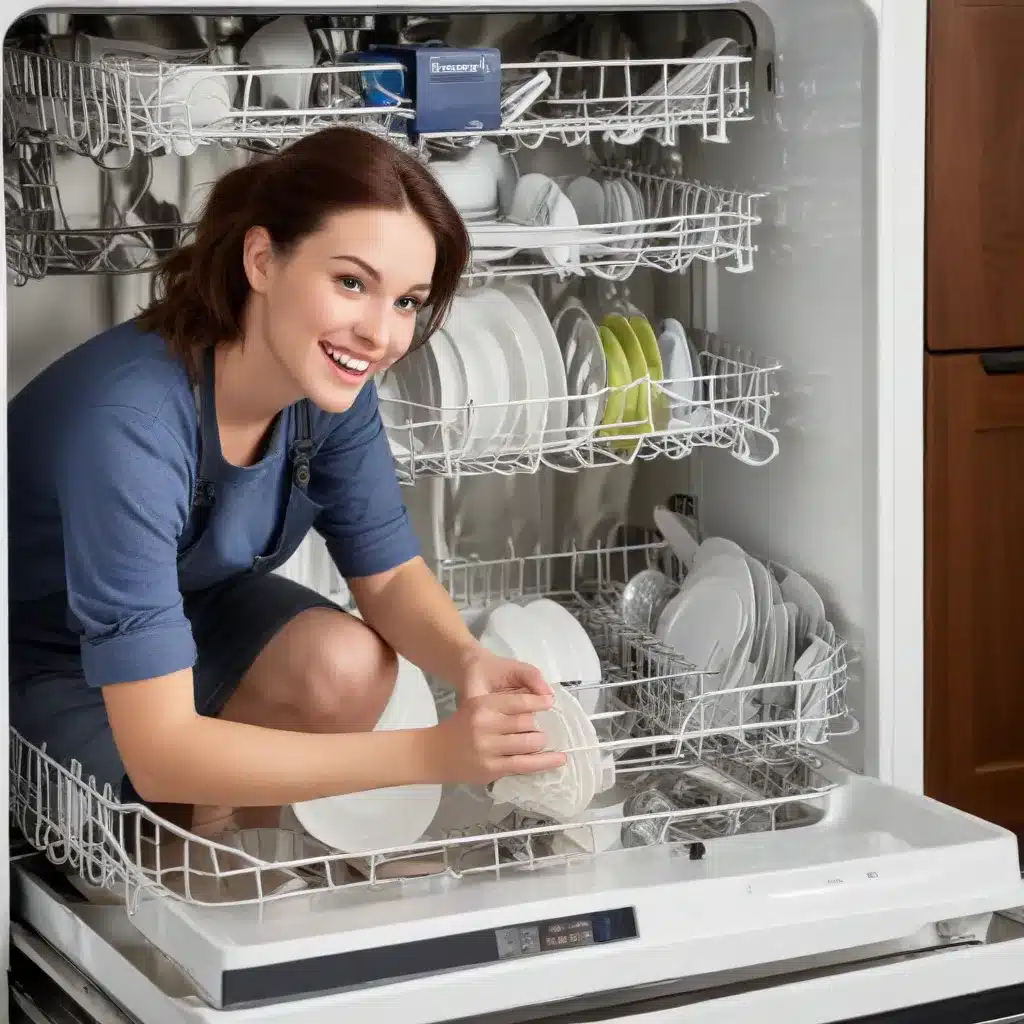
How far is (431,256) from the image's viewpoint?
1.62 meters

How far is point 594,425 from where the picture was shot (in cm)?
201

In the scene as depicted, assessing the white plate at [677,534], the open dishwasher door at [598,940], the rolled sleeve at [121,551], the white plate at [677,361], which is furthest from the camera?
the white plate at [677,534]

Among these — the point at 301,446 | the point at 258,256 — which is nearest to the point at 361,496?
the point at 301,446

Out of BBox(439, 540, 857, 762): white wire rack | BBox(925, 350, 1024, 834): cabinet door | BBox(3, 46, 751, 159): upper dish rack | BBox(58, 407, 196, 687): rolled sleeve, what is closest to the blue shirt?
BBox(58, 407, 196, 687): rolled sleeve

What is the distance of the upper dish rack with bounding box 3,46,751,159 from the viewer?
66.1 inches

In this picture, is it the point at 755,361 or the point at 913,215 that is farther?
the point at 755,361

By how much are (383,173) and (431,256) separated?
9 centimetres

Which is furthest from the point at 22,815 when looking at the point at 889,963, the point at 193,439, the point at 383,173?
the point at 889,963

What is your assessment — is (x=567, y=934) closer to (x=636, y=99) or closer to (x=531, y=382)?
(x=531, y=382)

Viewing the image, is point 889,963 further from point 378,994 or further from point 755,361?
point 755,361

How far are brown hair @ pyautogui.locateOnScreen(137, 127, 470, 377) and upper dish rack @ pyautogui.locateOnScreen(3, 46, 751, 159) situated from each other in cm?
7

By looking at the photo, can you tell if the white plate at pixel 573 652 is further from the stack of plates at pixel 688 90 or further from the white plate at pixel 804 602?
the stack of plates at pixel 688 90

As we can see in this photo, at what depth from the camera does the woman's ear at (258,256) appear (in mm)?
1592

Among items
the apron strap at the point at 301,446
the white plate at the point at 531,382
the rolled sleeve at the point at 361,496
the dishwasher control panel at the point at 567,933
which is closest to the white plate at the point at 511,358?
the white plate at the point at 531,382
